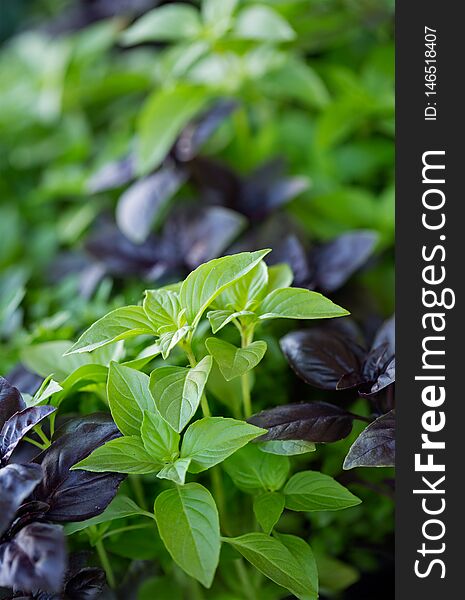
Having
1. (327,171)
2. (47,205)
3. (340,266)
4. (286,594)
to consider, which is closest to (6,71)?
(47,205)

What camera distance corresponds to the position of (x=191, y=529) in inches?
19.5

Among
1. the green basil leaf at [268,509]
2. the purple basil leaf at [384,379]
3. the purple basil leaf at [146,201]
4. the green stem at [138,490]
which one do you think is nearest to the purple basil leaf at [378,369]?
the purple basil leaf at [384,379]

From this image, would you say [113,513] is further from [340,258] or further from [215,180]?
[215,180]

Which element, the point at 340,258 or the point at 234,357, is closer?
the point at 234,357

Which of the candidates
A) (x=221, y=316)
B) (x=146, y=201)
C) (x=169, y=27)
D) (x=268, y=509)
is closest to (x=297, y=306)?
(x=221, y=316)

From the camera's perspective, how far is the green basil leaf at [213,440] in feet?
1.68

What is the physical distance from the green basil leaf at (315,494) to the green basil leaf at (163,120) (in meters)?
0.52

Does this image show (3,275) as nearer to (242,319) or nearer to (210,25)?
(210,25)

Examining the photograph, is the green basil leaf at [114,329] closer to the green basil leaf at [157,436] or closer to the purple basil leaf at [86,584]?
the green basil leaf at [157,436]

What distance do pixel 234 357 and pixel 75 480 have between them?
148 mm

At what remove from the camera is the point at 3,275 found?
108 centimetres

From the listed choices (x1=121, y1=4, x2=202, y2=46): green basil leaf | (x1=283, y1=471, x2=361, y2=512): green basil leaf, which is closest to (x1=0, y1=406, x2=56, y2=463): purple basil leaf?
(x1=283, y1=471, x2=361, y2=512): green basil leaf

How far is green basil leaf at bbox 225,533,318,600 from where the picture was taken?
535 mm

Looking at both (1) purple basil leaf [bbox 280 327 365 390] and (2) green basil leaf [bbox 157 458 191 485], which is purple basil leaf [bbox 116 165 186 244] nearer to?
(1) purple basil leaf [bbox 280 327 365 390]
